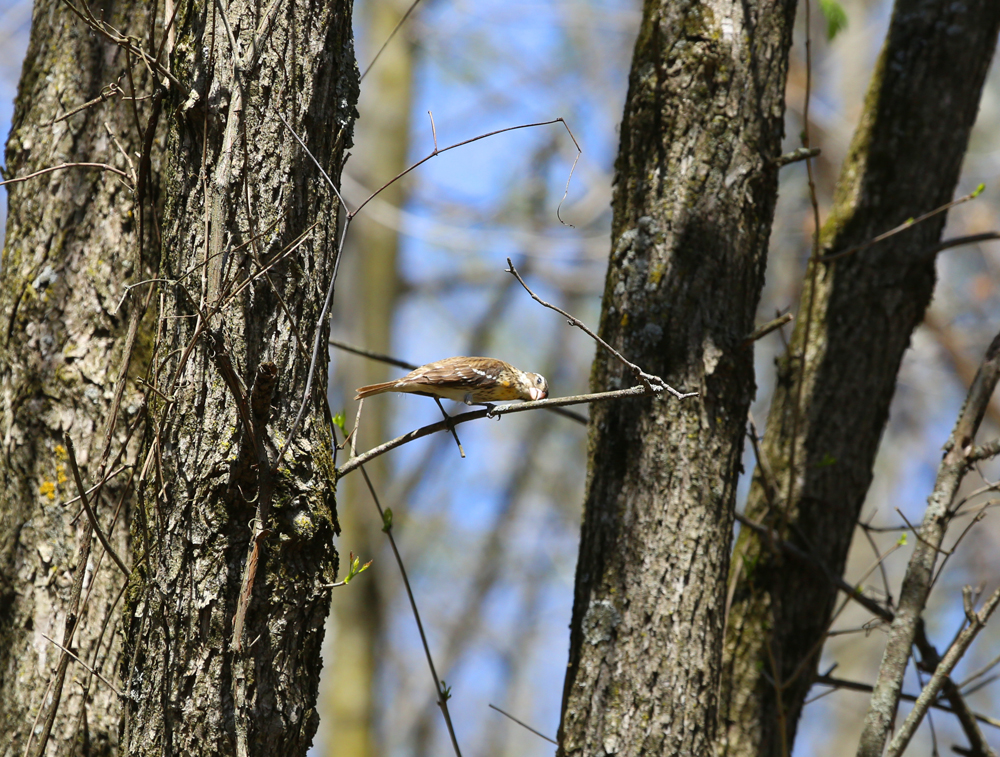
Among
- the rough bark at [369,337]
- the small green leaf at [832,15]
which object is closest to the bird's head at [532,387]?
the small green leaf at [832,15]

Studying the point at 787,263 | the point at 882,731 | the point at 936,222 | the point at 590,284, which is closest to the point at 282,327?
the point at 882,731

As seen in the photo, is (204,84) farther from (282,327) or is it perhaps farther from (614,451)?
(614,451)

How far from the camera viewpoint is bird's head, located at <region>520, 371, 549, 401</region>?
12.0 ft

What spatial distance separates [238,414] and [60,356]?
1273 millimetres

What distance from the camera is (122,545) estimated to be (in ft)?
8.91

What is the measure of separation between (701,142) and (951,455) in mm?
1414

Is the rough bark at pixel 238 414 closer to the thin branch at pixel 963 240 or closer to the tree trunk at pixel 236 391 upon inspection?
the tree trunk at pixel 236 391

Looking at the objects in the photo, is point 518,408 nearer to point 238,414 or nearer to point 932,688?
point 238,414

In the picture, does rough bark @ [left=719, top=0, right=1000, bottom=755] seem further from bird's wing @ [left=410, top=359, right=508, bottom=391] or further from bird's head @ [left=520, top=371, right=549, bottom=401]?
bird's wing @ [left=410, top=359, right=508, bottom=391]

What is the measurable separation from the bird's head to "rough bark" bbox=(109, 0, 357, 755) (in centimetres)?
158

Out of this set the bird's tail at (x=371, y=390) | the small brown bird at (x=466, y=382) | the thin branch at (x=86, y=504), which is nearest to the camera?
the thin branch at (x=86, y=504)

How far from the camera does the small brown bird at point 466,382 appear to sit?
3.14 m

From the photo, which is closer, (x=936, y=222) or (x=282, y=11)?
(x=282, y=11)

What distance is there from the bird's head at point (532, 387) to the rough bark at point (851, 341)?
1.03 m
